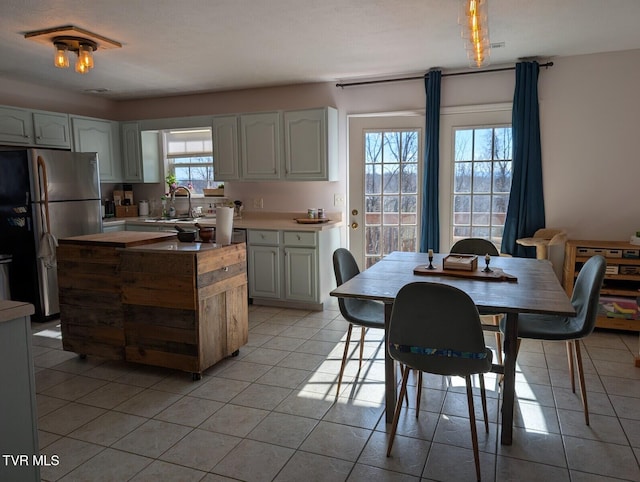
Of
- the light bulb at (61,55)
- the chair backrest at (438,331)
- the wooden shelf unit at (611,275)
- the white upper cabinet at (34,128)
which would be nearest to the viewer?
the chair backrest at (438,331)

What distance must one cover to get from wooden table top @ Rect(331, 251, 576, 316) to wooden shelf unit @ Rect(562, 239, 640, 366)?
3.52ft

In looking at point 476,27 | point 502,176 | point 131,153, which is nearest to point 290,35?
point 476,27

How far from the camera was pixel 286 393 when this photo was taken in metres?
2.96

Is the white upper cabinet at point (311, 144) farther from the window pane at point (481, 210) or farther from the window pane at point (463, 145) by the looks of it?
the window pane at point (481, 210)

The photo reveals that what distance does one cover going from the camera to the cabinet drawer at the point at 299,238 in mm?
4699

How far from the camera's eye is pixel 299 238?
15.6 feet

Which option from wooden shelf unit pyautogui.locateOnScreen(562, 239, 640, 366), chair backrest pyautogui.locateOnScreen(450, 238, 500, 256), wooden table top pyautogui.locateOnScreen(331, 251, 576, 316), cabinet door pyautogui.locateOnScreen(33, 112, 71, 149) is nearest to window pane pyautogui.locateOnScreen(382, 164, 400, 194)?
chair backrest pyautogui.locateOnScreen(450, 238, 500, 256)

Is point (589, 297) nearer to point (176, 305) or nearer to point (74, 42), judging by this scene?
point (176, 305)

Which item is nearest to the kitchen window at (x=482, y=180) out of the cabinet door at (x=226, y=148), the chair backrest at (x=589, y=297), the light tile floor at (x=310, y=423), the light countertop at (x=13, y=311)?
the light tile floor at (x=310, y=423)

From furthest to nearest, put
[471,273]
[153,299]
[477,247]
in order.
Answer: [477,247]
[153,299]
[471,273]

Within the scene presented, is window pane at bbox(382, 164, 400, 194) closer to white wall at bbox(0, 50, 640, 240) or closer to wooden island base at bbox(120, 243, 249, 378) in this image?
white wall at bbox(0, 50, 640, 240)

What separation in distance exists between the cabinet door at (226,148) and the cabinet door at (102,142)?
4.69ft

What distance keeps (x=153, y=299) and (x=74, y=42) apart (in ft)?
6.63

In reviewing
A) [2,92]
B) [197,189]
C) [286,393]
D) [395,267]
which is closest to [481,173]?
[395,267]
